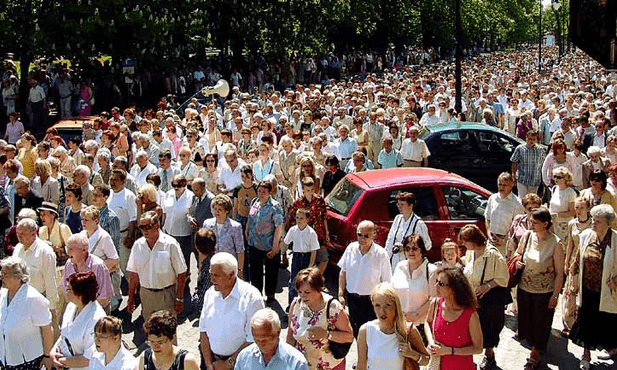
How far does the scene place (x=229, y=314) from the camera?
6.03 m

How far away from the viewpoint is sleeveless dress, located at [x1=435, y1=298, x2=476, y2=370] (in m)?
5.98

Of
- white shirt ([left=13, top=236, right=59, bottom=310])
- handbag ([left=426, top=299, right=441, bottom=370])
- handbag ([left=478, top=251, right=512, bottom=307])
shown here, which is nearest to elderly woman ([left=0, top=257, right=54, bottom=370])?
white shirt ([left=13, top=236, right=59, bottom=310])

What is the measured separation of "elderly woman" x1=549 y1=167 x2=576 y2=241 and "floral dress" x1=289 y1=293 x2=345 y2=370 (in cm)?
476

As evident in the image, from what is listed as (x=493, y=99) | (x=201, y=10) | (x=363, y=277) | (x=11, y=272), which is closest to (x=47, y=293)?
(x=11, y=272)

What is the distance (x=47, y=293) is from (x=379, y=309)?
3358 millimetres

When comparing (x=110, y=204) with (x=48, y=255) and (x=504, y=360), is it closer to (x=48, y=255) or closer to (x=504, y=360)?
(x=48, y=255)

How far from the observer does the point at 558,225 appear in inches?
397

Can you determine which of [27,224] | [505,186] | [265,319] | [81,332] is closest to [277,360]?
[265,319]

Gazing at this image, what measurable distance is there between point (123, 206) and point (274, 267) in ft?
6.43

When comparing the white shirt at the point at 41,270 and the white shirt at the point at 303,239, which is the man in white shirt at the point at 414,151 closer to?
the white shirt at the point at 303,239

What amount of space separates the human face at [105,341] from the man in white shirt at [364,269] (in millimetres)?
2493

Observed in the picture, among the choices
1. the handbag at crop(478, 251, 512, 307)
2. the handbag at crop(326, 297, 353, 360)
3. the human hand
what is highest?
the handbag at crop(326, 297, 353, 360)

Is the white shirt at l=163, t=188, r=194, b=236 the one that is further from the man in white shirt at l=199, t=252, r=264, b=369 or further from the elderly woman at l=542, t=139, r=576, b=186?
the elderly woman at l=542, t=139, r=576, b=186

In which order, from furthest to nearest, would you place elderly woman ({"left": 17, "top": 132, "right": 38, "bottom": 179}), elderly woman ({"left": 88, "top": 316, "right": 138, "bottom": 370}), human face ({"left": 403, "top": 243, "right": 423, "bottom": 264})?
elderly woman ({"left": 17, "top": 132, "right": 38, "bottom": 179}), human face ({"left": 403, "top": 243, "right": 423, "bottom": 264}), elderly woman ({"left": 88, "top": 316, "right": 138, "bottom": 370})
